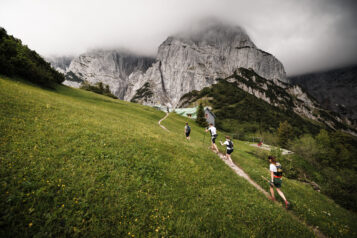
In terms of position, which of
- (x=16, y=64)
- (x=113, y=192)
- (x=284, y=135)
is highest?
(x=16, y=64)

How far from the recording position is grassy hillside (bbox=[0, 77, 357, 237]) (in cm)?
422

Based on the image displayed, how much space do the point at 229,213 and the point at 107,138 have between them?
9.54 meters

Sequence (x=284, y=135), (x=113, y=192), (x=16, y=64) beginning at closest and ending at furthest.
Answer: (x=113, y=192), (x=16, y=64), (x=284, y=135)

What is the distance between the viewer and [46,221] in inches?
152

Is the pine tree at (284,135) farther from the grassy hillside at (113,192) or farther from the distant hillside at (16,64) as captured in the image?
the distant hillside at (16,64)

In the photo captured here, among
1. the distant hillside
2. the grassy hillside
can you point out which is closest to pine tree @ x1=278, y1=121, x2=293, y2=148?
the grassy hillside

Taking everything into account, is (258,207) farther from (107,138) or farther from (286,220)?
(107,138)

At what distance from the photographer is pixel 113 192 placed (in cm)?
558

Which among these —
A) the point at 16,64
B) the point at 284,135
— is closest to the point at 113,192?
the point at 16,64

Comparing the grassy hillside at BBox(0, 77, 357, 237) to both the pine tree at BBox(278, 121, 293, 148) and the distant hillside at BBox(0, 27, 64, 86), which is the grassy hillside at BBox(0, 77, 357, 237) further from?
the pine tree at BBox(278, 121, 293, 148)

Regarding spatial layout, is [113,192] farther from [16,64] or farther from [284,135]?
[284,135]

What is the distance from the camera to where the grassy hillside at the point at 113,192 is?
4.22 m

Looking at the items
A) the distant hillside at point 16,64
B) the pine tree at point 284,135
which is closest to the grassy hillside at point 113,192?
the distant hillside at point 16,64

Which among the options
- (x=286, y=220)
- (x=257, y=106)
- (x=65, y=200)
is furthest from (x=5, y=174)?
(x=257, y=106)
